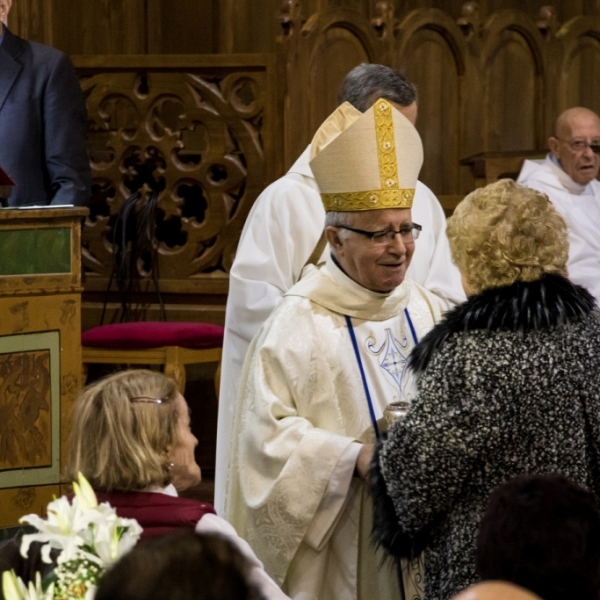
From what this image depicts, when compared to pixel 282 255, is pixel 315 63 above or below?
above

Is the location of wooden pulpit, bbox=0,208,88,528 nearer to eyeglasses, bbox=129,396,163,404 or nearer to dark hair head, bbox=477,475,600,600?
eyeglasses, bbox=129,396,163,404

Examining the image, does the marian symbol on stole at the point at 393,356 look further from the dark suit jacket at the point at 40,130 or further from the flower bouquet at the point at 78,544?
the dark suit jacket at the point at 40,130

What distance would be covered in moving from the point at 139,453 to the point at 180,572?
120 cm

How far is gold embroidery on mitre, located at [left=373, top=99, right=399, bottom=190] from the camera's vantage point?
11.5ft

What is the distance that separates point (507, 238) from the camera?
9.03ft

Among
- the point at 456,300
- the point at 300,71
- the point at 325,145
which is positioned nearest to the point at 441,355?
the point at 325,145

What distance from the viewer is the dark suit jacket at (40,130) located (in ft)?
18.1

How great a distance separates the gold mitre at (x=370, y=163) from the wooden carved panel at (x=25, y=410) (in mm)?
1448

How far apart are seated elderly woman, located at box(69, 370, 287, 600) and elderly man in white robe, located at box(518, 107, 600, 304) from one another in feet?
15.1

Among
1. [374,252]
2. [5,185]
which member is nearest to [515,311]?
[374,252]

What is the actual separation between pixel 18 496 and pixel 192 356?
1728 mm

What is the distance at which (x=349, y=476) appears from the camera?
10.4 feet

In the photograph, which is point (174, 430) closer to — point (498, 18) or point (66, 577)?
point (66, 577)

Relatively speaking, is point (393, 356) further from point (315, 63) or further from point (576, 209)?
point (576, 209)
